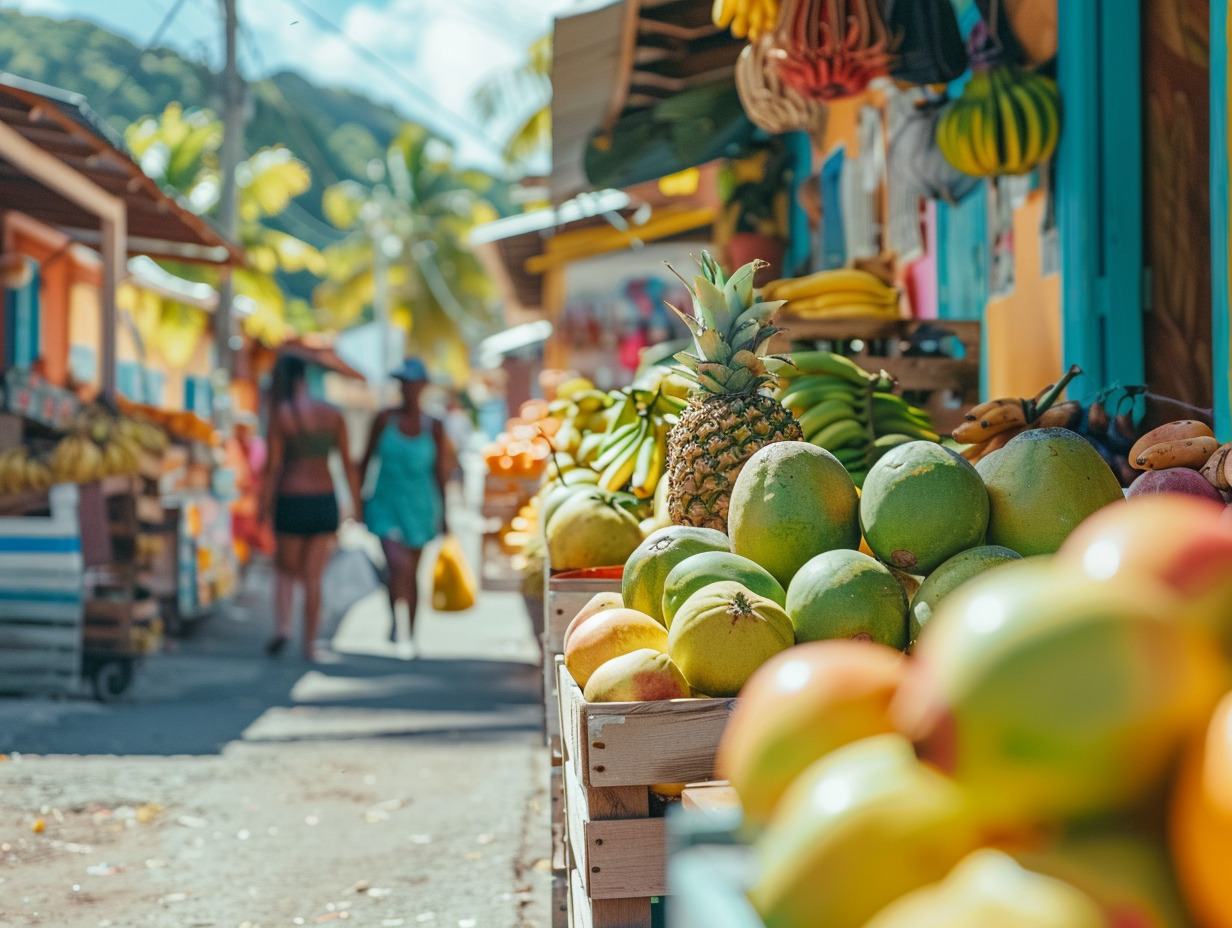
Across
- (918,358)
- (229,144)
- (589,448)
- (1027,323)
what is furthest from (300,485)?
(229,144)

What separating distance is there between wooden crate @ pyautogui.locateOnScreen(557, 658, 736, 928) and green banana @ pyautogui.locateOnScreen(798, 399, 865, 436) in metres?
1.74

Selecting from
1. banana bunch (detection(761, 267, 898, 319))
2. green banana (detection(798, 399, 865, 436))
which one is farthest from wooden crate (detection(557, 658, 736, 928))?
banana bunch (detection(761, 267, 898, 319))

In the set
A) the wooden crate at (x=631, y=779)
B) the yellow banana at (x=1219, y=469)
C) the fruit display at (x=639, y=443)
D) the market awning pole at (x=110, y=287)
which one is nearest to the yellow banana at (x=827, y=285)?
the fruit display at (x=639, y=443)

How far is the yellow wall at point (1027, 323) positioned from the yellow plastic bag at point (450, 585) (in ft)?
17.1

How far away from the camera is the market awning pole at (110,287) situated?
362 inches

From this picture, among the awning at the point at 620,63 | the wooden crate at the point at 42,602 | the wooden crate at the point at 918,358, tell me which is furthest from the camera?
the wooden crate at the point at 42,602

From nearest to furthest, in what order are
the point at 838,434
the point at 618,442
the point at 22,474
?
the point at 838,434
the point at 618,442
the point at 22,474

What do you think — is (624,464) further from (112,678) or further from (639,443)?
(112,678)

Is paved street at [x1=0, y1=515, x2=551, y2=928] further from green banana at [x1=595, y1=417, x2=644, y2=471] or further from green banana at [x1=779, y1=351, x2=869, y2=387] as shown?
green banana at [x1=779, y1=351, x2=869, y2=387]

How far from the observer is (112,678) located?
734 centimetres

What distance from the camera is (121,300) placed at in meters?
15.0

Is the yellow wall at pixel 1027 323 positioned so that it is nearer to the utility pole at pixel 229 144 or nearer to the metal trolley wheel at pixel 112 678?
the metal trolley wheel at pixel 112 678

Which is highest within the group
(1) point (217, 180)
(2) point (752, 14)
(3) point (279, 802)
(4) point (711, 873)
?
(1) point (217, 180)

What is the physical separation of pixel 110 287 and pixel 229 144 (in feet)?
26.2
